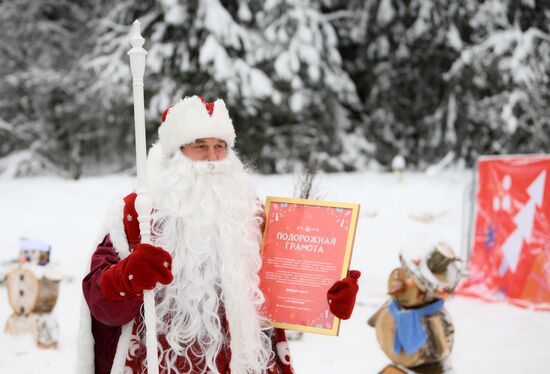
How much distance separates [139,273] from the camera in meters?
1.83

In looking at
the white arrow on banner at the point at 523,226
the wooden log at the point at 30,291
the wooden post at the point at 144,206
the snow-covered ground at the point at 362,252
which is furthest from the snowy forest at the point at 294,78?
the wooden post at the point at 144,206

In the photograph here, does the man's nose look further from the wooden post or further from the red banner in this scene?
the red banner

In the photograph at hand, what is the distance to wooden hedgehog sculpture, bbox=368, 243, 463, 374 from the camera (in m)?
3.46

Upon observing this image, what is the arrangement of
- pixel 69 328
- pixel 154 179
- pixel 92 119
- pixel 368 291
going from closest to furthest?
pixel 154 179
pixel 69 328
pixel 368 291
pixel 92 119

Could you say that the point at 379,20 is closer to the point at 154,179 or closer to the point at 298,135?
the point at 298,135

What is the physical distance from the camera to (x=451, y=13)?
498 inches

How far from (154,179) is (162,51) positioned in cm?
938

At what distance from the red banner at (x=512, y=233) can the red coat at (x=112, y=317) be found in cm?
457

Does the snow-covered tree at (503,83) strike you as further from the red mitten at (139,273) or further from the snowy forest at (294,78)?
the red mitten at (139,273)

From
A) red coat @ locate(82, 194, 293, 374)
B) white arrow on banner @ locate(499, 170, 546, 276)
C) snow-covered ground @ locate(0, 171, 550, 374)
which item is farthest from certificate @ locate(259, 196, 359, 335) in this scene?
white arrow on banner @ locate(499, 170, 546, 276)

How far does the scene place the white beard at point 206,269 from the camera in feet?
6.90

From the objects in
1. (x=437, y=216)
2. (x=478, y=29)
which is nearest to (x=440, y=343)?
(x=437, y=216)

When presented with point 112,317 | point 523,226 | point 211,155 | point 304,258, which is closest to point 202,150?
point 211,155

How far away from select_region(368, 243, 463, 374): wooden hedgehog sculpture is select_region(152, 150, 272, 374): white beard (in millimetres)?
1504
